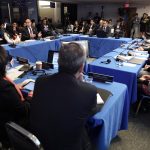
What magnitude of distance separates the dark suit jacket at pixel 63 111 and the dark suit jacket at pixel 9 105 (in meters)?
0.27

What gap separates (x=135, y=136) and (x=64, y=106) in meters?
1.48

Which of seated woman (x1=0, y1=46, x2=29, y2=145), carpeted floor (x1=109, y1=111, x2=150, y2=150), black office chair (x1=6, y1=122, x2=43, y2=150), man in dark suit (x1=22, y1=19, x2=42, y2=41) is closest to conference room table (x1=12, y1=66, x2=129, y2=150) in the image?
carpeted floor (x1=109, y1=111, x2=150, y2=150)

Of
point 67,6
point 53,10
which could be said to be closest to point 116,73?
point 53,10

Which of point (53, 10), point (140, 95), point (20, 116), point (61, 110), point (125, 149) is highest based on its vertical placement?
point (53, 10)

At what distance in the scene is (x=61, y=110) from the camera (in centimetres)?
106

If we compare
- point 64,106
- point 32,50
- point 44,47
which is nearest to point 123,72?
point 64,106

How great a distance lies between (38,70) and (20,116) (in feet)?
3.16

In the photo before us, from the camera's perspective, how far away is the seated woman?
1.27 m

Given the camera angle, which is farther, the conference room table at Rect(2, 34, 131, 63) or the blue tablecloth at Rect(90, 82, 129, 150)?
the conference room table at Rect(2, 34, 131, 63)

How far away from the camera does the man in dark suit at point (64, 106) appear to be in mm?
1051

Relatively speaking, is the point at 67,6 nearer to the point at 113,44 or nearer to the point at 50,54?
the point at 113,44

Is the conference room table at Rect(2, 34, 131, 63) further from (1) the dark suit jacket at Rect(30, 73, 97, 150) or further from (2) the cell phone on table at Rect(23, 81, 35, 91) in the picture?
(1) the dark suit jacket at Rect(30, 73, 97, 150)

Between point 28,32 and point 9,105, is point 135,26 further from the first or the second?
point 9,105

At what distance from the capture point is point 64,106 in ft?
3.48
